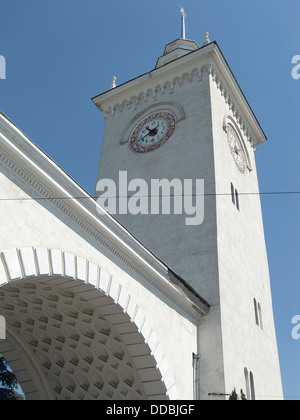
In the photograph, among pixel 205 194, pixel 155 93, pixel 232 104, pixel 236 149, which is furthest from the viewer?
pixel 232 104

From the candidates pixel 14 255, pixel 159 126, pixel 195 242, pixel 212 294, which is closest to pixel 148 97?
pixel 159 126

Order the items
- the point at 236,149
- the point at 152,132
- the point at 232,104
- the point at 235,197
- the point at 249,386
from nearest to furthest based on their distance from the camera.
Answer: the point at 249,386
the point at 235,197
the point at 152,132
the point at 236,149
the point at 232,104

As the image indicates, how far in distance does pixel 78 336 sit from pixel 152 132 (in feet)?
41.8

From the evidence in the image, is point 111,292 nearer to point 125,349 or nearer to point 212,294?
point 125,349

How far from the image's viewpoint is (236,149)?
79.3ft

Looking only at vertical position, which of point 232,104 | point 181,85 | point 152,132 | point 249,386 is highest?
point 232,104

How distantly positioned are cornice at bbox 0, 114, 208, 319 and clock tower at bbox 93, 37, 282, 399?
3.05 metres

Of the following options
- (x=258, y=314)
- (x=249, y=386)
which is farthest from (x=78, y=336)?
(x=258, y=314)

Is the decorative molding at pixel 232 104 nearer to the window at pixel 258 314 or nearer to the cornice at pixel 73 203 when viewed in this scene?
the window at pixel 258 314

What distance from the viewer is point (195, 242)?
59.8ft

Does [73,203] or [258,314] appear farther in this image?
[258,314]

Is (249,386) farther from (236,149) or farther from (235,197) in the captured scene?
(236,149)

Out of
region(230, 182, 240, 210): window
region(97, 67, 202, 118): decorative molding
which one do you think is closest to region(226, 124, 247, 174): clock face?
region(230, 182, 240, 210): window
